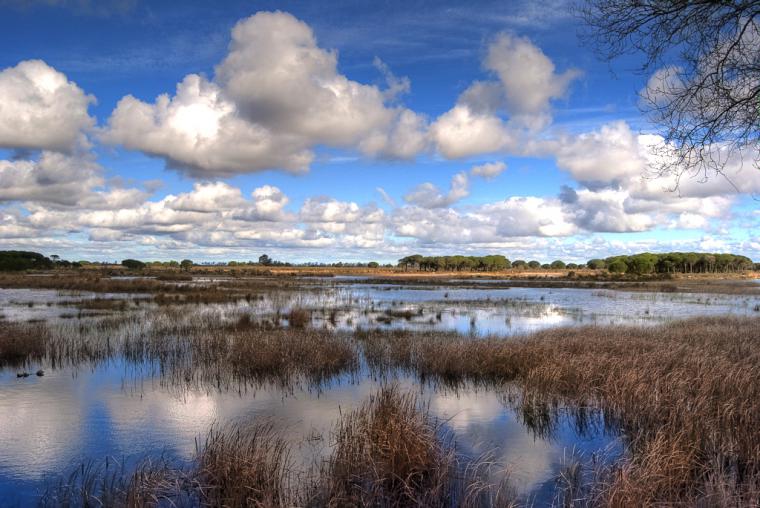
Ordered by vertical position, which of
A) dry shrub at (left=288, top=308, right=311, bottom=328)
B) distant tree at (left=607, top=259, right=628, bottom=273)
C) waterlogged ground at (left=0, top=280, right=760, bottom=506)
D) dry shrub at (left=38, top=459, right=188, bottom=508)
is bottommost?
waterlogged ground at (left=0, top=280, right=760, bottom=506)

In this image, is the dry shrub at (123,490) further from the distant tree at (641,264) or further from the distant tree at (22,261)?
the distant tree at (641,264)

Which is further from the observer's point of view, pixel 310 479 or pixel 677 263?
pixel 677 263

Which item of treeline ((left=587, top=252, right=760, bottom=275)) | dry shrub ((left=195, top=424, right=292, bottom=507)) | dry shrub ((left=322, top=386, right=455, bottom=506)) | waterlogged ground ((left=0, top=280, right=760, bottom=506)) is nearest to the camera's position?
dry shrub ((left=195, top=424, right=292, bottom=507))

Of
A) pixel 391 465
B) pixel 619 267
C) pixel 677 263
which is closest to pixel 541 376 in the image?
pixel 391 465

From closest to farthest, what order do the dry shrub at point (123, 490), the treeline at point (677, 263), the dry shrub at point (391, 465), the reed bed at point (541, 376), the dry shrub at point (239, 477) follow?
the dry shrub at point (123, 490), the dry shrub at point (239, 477), the dry shrub at point (391, 465), the reed bed at point (541, 376), the treeline at point (677, 263)

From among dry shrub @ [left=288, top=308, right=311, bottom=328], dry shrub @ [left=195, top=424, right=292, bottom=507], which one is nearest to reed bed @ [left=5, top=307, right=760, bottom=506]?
dry shrub @ [left=195, top=424, right=292, bottom=507]

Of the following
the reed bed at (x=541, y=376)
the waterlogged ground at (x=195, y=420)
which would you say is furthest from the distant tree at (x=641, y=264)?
the waterlogged ground at (x=195, y=420)

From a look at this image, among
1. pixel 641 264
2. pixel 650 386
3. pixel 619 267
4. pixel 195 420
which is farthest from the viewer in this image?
pixel 619 267

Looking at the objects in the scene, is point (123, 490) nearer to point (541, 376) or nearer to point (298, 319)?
point (541, 376)

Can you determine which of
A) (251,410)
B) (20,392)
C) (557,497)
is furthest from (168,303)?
(557,497)

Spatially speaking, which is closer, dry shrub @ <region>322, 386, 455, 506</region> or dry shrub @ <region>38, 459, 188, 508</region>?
dry shrub @ <region>38, 459, 188, 508</region>

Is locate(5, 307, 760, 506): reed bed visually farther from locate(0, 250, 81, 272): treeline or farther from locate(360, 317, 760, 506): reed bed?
locate(0, 250, 81, 272): treeline

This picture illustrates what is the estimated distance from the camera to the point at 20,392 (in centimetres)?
1414

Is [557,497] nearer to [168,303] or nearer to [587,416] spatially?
[587,416]
